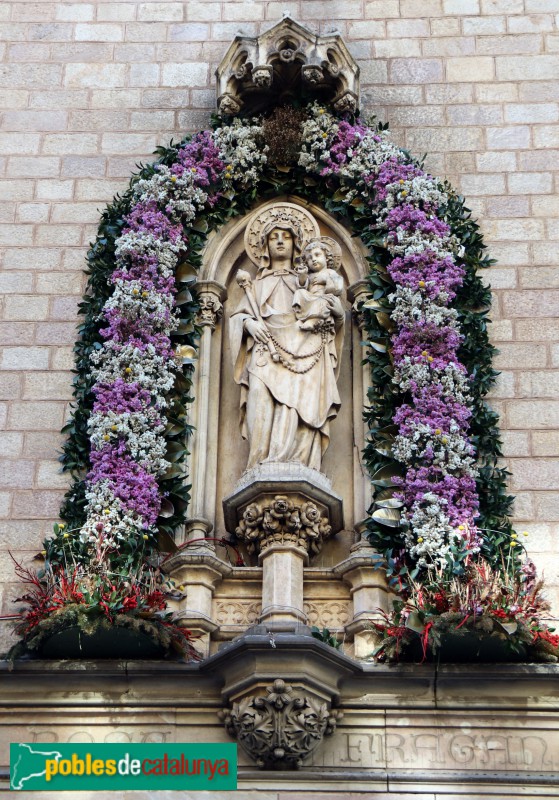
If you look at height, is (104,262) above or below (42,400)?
above

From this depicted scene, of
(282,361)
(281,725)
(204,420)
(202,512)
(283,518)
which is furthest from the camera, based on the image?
(204,420)

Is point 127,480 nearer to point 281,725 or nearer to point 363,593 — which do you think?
point 363,593

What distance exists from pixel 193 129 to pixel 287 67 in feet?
2.85

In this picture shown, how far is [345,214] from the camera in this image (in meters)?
11.1

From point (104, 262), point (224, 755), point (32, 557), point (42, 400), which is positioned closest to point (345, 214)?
point (104, 262)

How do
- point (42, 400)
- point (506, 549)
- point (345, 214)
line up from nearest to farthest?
point (506, 549), point (42, 400), point (345, 214)

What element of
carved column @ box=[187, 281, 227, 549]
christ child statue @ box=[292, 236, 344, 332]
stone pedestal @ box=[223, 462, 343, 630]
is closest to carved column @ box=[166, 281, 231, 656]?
carved column @ box=[187, 281, 227, 549]

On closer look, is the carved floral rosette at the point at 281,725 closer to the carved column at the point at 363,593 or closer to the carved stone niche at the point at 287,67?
the carved column at the point at 363,593

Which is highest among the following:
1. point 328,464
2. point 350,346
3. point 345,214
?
point 345,214

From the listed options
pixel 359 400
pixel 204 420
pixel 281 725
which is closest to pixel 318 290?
pixel 359 400

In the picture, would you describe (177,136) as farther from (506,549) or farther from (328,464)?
(506,549)

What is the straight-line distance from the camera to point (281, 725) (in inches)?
341

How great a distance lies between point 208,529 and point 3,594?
1.39m

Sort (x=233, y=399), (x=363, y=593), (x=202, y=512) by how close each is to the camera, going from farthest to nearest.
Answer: (x=233, y=399) < (x=202, y=512) < (x=363, y=593)
